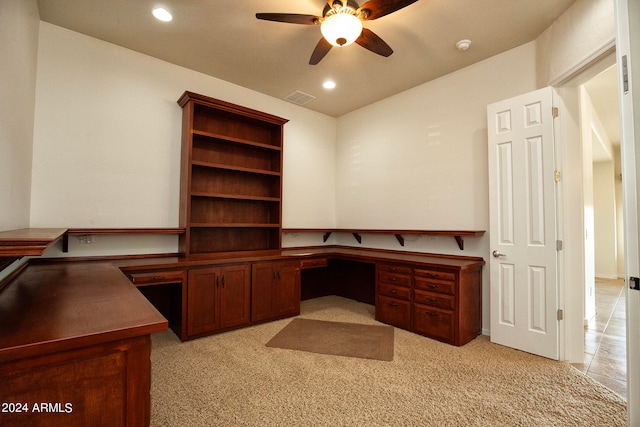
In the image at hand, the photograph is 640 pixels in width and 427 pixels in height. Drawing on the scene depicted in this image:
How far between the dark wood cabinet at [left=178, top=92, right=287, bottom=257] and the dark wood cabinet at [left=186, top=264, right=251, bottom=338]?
399 mm

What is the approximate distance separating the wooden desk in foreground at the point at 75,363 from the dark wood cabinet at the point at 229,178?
2049mm

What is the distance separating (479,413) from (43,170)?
398 centimetres

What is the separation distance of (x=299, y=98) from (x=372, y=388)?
372 cm

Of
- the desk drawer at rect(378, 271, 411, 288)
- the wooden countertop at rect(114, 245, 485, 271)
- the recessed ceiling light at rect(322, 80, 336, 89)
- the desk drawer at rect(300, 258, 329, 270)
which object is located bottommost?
the desk drawer at rect(378, 271, 411, 288)

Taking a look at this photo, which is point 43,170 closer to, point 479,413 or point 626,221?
point 479,413

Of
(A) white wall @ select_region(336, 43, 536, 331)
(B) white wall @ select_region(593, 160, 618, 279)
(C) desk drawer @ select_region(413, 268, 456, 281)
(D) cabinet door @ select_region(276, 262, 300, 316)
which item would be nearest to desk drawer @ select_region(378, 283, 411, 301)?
(C) desk drawer @ select_region(413, 268, 456, 281)

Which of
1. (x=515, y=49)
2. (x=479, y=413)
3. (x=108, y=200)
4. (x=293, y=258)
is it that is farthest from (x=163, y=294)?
(x=515, y=49)

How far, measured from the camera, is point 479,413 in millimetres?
1816

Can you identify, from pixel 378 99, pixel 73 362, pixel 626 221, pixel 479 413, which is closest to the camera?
pixel 73 362

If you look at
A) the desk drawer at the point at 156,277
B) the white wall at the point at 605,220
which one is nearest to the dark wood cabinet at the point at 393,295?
the desk drawer at the point at 156,277

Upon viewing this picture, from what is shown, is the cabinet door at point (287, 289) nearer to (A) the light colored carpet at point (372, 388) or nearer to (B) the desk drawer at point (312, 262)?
(B) the desk drawer at point (312, 262)

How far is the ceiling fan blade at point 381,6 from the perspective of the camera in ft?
6.80

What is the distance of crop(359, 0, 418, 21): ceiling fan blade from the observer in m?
2.07

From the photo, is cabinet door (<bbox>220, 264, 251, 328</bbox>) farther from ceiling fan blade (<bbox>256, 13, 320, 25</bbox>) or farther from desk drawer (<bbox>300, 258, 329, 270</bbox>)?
ceiling fan blade (<bbox>256, 13, 320, 25</bbox>)
